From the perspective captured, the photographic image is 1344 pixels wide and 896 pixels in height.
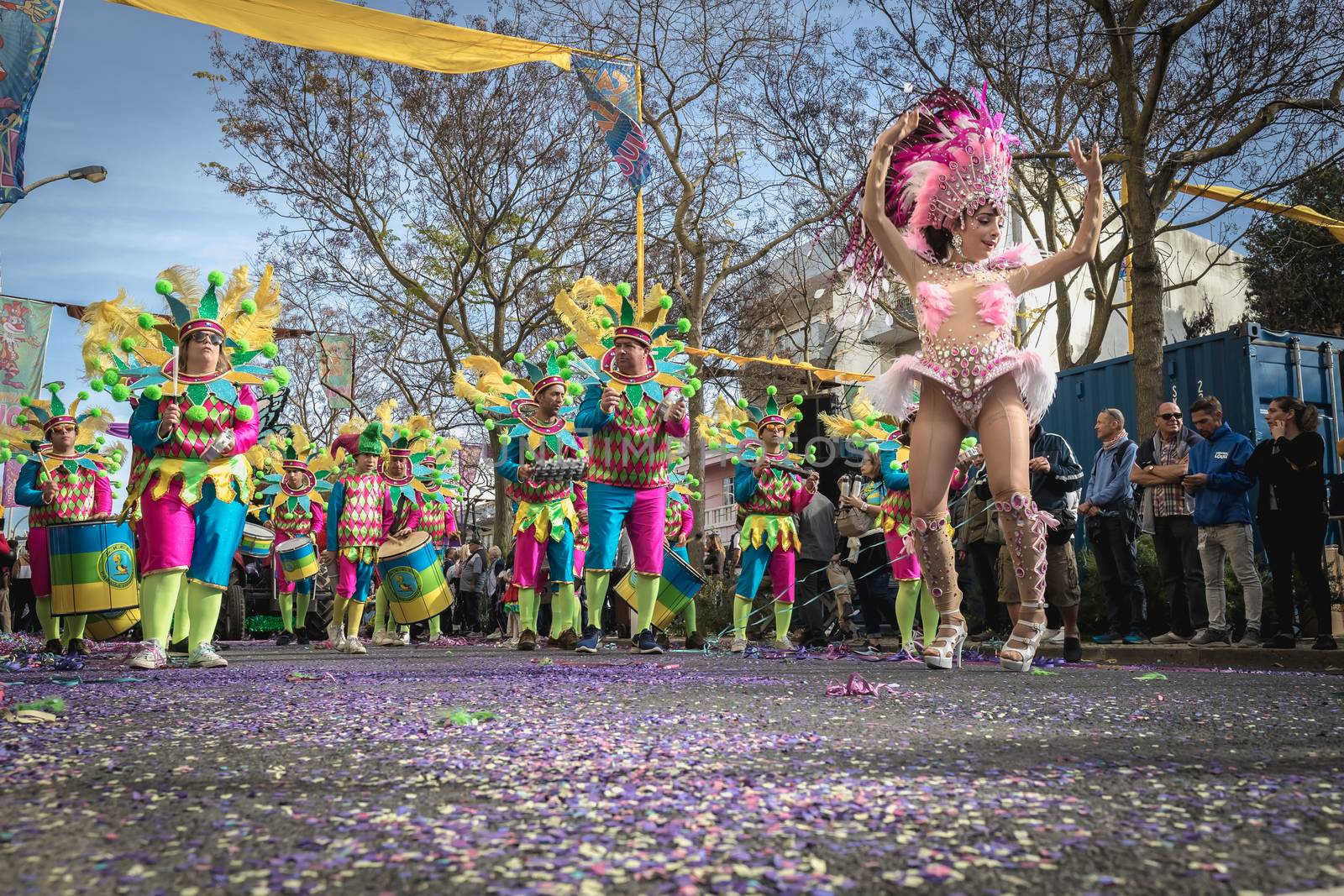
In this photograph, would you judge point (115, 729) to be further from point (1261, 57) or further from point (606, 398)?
point (1261, 57)

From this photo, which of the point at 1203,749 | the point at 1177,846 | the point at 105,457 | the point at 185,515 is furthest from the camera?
the point at 105,457

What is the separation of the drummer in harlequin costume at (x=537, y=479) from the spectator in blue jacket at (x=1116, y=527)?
4.01 meters

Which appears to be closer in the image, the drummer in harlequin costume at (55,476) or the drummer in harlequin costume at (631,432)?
the drummer in harlequin costume at (631,432)

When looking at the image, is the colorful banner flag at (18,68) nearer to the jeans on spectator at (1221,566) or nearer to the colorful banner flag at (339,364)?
the jeans on spectator at (1221,566)

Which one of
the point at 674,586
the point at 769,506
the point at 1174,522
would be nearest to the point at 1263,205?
the point at 1174,522

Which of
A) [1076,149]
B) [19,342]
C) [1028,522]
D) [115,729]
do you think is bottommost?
[115,729]

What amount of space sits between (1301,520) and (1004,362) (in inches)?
153

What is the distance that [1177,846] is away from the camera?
166cm

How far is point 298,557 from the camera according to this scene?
14359mm

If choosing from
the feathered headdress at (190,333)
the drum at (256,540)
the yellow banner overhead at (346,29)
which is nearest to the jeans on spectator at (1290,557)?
the feathered headdress at (190,333)

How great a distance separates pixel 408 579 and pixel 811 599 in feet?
13.1

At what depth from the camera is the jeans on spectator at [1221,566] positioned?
807 cm

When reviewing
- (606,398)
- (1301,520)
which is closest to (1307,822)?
(606,398)

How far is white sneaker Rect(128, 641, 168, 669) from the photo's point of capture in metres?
5.84
